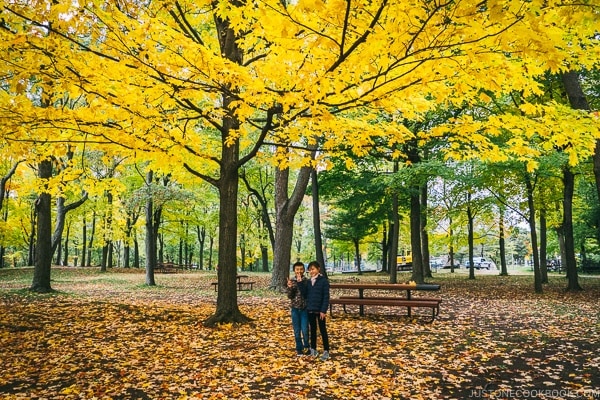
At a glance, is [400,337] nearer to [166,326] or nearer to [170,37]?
[166,326]

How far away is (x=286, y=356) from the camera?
6.32m

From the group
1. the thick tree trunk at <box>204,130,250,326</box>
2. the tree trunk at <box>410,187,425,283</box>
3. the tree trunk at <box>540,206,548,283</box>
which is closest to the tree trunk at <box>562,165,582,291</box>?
the tree trunk at <box>540,206,548,283</box>

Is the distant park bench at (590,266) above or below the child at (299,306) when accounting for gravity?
below

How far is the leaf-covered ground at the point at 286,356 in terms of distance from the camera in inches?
191

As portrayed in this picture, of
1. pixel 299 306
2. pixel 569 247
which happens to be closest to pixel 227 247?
pixel 299 306

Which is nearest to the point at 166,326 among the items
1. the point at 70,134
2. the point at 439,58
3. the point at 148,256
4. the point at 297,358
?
the point at 297,358

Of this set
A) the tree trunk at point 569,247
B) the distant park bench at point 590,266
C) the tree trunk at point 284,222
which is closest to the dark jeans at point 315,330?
the tree trunk at point 284,222

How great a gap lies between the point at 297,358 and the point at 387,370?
147cm

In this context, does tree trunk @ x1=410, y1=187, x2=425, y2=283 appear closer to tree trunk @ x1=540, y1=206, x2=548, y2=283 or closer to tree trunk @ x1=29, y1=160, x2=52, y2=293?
tree trunk @ x1=540, y1=206, x2=548, y2=283

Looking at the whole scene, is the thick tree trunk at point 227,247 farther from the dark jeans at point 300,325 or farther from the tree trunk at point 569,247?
the tree trunk at point 569,247

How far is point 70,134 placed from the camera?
7.50 meters

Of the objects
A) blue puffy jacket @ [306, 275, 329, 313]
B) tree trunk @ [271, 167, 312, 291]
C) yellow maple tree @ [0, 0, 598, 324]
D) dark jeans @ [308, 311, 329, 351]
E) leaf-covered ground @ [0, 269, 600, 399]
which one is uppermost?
yellow maple tree @ [0, 0, 598, 324]

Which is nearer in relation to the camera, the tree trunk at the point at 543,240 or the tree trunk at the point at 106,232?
the tree trunk at the point at 543,240

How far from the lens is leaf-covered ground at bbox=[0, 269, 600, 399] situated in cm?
484
